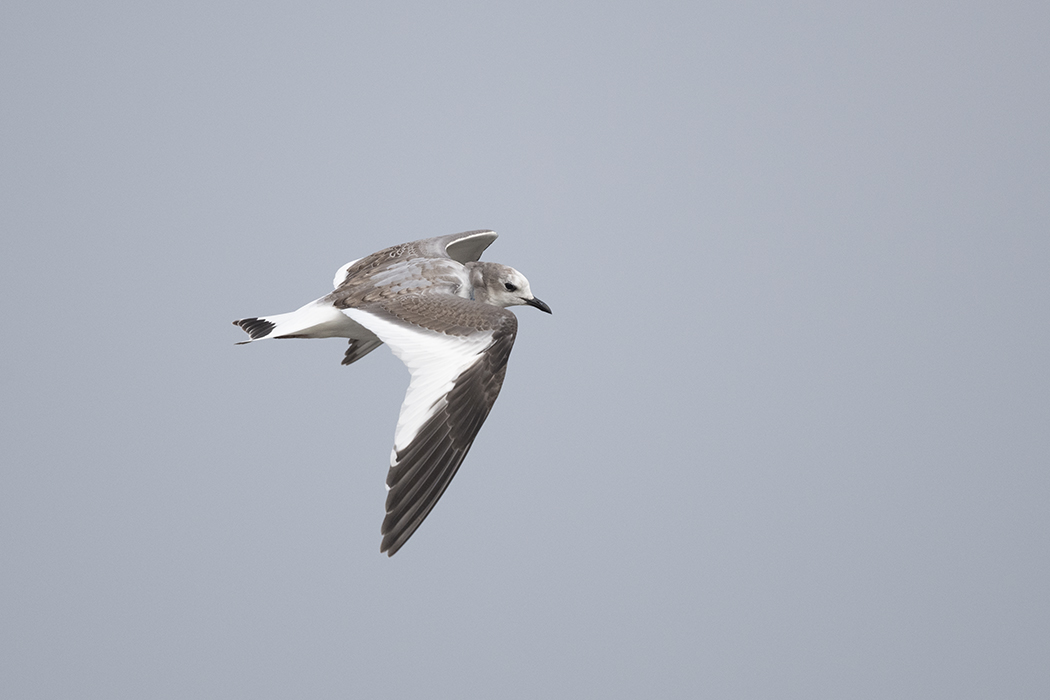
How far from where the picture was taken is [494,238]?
6.42 meters

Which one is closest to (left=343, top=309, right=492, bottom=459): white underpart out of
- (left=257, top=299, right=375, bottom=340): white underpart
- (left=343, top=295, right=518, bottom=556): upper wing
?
(left=343, top=295, right=518, bottom=556): upper wing

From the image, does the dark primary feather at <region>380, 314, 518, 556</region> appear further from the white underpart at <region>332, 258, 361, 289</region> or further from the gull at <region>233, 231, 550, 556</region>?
the white underpart at <region>332, 258, 361, 289</region>

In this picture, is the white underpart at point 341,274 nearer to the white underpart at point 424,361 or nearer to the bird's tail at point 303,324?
the bird's tail at point 303,324

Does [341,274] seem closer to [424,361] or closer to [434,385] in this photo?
[424,361]

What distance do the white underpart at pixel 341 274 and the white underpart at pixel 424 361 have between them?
3.59 ft

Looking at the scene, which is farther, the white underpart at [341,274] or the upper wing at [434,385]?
the white underpart at [341,274]

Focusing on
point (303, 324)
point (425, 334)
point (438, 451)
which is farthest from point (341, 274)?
point (438, 451)

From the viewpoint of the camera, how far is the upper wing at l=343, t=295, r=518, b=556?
381cm

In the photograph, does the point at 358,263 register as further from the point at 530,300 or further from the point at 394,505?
the point at 394,505

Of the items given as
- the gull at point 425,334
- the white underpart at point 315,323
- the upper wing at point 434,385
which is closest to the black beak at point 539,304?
the gull at point 425,334

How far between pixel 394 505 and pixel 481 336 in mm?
996

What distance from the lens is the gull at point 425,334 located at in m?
3.85

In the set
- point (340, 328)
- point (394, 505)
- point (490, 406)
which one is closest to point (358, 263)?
point (340, 328)

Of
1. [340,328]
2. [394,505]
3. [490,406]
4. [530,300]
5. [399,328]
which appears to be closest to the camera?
[394,505]
